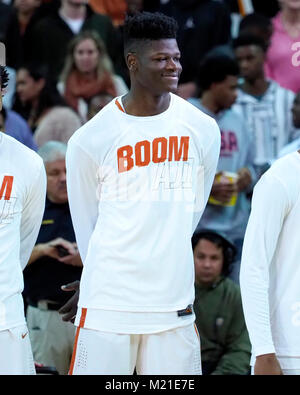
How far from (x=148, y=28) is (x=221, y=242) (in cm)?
229

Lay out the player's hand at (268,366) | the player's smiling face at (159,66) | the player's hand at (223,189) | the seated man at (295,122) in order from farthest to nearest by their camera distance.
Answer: the seated man at (295,122) < the player's hand at (223,189) < the player's smiling face at (159,66) < the player's hand at (268,366)

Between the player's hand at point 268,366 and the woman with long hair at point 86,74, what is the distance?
4.46m

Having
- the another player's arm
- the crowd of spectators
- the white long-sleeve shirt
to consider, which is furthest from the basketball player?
the crowd of spectators

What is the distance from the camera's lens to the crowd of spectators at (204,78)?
7426mm

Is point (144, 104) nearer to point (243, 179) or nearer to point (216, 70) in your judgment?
point (243, 179)

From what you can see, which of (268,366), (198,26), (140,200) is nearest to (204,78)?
(198,26)

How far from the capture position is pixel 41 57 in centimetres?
903

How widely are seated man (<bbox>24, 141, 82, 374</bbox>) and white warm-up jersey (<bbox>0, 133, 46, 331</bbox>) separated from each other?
1.22m

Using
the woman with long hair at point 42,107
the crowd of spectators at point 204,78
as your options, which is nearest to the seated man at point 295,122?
the crowd of spectators at point 204,78

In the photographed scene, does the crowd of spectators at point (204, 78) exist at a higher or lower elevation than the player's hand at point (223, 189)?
higher

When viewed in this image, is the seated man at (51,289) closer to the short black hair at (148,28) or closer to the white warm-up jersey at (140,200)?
the white warm-up jersey at (140,200)

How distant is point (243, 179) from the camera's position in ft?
24.4

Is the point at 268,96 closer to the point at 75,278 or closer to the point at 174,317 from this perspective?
the point at 75,278
